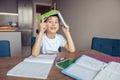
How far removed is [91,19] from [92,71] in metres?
2.27

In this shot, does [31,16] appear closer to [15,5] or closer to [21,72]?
[15,5]

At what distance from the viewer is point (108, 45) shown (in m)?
1.85

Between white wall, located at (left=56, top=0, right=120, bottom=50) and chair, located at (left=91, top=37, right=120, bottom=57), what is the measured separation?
0.58 metres

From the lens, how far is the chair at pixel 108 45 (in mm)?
1794

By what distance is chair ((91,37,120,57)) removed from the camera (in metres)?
1.79

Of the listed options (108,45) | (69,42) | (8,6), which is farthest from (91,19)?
(8,6)

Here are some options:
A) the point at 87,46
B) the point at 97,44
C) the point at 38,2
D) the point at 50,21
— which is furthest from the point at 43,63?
the point at 38,2

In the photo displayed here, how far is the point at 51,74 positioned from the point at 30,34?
4998 mm

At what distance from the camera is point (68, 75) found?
2.66 feet

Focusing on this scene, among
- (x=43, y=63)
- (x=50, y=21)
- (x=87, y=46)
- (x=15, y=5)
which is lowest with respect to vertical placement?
(x=87, y=46)

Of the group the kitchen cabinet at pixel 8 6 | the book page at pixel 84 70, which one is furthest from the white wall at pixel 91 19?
the kitchen cabinet at pixel 8 6

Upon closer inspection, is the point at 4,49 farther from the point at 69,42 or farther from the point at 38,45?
the point at 69,42

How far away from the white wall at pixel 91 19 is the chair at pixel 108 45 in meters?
0.58

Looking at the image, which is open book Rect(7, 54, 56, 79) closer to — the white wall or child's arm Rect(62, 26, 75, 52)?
child's arm Rect(62, 26, 75, 52)
